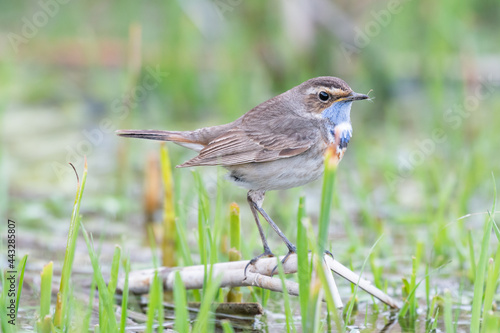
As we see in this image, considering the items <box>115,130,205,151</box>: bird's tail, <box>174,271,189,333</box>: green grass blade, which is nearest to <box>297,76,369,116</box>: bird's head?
<box>115,130,205,151</box>: bird's tail

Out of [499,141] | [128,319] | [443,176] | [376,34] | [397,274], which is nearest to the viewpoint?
[128,319]

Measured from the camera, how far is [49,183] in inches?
304

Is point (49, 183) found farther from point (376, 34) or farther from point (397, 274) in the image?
point (376, 34)

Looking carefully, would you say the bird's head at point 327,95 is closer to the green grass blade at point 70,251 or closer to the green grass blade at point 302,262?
the green grass blade at point 302,262

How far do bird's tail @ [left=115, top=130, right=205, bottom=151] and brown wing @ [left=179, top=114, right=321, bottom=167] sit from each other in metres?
0.17

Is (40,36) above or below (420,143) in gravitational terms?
above

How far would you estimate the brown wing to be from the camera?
491 cm

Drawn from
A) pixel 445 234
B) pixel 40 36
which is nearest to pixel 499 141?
pixel 445 234

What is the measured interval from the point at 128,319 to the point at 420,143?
480 centimetres

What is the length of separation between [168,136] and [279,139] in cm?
71

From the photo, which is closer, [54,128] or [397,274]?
[397,274]

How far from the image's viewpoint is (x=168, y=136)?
5.02 m

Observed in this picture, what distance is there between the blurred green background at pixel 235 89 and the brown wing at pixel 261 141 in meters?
1.37

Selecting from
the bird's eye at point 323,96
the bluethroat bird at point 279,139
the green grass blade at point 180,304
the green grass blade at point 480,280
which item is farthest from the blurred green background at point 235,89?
the green grass blade at point 180,304
